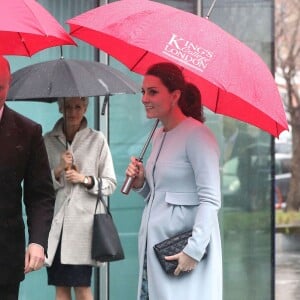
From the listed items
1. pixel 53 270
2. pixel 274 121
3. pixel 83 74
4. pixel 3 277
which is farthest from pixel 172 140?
pixel 53 270

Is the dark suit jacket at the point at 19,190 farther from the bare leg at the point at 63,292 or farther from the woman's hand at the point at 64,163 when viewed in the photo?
the bare leg at the point at 63,292

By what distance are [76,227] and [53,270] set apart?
320 millimetres

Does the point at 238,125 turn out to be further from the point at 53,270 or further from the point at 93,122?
the point at 53,270

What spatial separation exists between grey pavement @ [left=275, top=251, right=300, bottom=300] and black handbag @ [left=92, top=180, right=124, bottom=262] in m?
4.19

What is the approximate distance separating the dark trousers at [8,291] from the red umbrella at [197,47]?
119 centimetres

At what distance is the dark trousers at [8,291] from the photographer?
422cm

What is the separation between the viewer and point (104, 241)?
6230mm

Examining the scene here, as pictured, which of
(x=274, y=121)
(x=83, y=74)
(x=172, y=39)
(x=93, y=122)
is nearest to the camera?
(x=172, y=39)

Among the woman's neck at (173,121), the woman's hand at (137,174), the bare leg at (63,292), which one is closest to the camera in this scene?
the woman's neck at (173,121)

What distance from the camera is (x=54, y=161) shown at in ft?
21.1

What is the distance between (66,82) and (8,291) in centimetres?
203

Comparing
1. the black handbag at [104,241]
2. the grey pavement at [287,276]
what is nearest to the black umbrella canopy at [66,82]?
the black handbag at [104,241]

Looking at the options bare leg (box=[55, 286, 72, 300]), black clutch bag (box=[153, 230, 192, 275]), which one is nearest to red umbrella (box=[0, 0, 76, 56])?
black clutch bag (box=[153, 230, 192, 275])

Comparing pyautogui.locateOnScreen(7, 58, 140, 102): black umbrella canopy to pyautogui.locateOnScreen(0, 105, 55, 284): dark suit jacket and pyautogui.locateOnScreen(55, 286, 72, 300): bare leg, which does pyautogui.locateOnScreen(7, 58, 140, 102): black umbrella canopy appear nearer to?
pyautogui.locateOnScreen(55, 286, 72, 300): bare leg
